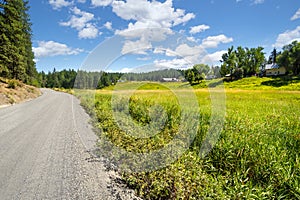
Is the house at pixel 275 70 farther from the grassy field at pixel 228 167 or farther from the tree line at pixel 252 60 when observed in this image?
the grassy field at pixel 228 167

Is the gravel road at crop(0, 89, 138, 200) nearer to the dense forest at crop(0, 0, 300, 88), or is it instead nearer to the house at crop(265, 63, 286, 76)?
the dense forest at crop(0, 0, 300, 88)

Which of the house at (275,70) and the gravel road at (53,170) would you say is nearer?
A: the gravel road at (53,170)

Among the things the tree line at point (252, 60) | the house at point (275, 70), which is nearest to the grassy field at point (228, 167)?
the tree line at point (252, 60)

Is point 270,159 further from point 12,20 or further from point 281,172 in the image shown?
point 12,20

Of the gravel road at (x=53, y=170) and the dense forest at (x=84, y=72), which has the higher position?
the dense forest at (x=84, y=72)

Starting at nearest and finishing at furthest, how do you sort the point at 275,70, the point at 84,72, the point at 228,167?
the point at 228,167
the point at 84,72
the point at 275,70

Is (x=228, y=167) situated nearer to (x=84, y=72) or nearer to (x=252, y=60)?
(x=84, y=72)

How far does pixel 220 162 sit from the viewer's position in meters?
3.98

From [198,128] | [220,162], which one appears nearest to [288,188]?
[220,162]

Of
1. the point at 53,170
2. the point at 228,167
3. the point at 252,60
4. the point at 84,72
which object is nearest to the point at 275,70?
the point at 252,60

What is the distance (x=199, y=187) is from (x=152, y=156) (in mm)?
1249

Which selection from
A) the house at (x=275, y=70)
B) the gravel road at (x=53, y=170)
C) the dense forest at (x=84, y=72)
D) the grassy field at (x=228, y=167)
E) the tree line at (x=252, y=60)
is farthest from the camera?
the house at (x=275, y=70)

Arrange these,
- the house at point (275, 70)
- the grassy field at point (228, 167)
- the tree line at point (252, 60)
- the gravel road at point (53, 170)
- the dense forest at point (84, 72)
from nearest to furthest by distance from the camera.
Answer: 1. the grassy field at point (228, 167)
2. the gravel road at point (53, 170)
3. the dense forest at point (84, 72)
4. the tree line at point (252, 60)
5. the house at point (275, 70)

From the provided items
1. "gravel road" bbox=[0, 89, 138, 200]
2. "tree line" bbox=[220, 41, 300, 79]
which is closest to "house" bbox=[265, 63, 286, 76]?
"tree line" bbox=[220, 41, 300, 79]
